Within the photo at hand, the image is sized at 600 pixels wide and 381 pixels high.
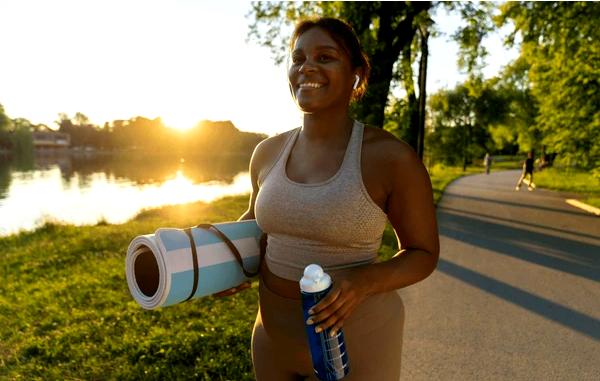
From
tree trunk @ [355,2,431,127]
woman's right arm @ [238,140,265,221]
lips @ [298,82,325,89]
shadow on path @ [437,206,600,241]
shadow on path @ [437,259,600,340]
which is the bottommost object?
shadow on path @ [437,206,600,241]

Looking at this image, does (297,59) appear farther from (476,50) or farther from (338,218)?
(476,50)

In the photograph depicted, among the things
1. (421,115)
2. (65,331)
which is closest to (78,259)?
(65,331)

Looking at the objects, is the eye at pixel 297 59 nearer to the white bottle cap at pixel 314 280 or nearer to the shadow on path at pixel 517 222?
the white bottle cap at pixel 314 280

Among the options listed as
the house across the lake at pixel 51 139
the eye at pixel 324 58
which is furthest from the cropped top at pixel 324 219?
the house across the lake at pixel 51 139

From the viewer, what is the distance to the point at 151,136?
431 feet

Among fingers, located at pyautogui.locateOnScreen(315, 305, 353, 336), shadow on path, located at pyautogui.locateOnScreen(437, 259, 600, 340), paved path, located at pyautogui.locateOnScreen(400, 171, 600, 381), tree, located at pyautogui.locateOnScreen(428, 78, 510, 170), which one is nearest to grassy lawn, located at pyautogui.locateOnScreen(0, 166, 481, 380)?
shadow on path, located at pyautogui.locateOnScreen(437, 259, 600, 340)

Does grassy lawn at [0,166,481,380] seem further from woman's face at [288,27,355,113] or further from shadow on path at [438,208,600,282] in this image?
woman's face at [288,27,355,113]

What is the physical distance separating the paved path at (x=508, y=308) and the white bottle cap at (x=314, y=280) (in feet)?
8.74

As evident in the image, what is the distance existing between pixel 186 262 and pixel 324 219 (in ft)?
1.71

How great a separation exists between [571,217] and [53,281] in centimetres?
1172

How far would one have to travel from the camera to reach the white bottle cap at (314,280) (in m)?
1.15

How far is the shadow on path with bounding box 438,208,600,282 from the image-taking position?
6.52 metres

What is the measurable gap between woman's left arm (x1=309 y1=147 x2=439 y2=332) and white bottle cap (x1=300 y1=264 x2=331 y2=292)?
3.0 inches

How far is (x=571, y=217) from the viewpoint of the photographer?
1098 centimetres
